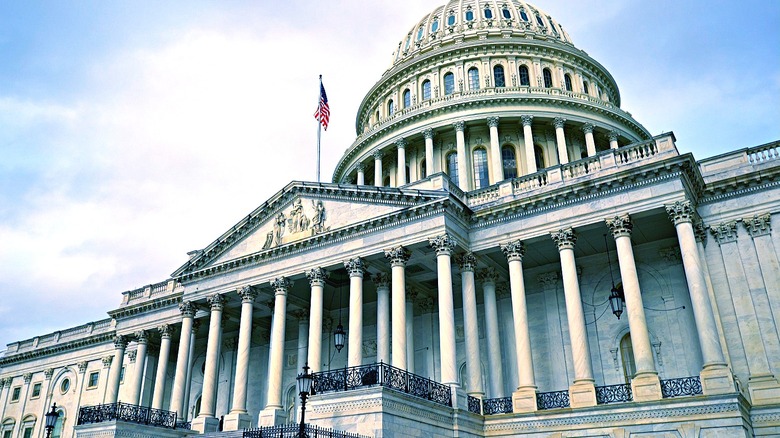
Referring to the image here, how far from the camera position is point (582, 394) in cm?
2316

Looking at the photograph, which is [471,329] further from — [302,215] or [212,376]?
[212,376]

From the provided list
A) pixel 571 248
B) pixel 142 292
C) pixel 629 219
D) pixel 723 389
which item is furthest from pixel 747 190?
pixel 142 292

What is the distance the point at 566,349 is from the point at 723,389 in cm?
847

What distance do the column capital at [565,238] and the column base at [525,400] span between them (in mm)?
5810

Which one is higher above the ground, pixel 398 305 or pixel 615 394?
pixel 398 305

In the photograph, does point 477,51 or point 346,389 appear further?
point 477,51

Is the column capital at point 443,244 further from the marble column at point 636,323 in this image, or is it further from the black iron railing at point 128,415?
the black iron railing at point 128,415

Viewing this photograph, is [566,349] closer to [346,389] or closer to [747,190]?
[747,190]

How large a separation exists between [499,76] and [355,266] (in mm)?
25382

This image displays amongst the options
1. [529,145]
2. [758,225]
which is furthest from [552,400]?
[529,145]

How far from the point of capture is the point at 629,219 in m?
24.9

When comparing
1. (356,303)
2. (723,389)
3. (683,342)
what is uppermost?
(356,303)

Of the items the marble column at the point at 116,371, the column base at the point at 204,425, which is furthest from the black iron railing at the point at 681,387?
the marble column at the point at 116,371

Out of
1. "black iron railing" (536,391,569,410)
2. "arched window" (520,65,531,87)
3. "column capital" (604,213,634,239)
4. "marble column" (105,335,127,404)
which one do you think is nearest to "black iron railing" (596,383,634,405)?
"black iron railing" (536,391,569,410)
